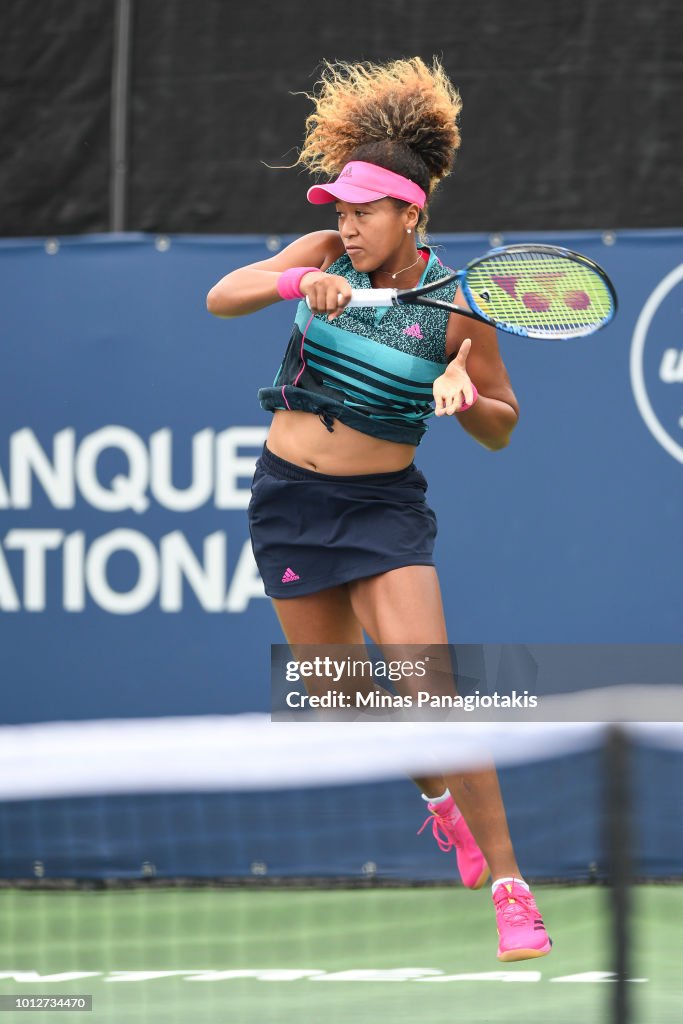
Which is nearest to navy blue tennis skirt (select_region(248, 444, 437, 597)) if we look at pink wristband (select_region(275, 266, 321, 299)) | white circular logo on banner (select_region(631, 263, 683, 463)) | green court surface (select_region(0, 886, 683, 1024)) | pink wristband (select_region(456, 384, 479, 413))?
pink wristband (select_region(456, 384, 479, 413))

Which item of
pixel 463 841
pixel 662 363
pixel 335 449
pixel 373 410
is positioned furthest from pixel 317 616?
pixel 662 363

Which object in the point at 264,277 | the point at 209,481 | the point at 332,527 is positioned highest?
the point at 209,481

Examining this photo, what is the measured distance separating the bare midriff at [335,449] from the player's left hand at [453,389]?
0.30 m

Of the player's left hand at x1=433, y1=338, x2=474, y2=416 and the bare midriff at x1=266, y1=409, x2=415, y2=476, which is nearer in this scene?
the player's left hand at x1=433, y1=338, x2=474, y2=416

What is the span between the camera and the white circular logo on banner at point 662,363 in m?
5.18

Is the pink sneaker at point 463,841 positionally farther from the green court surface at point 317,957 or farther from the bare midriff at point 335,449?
the bare midriff at point 335,449

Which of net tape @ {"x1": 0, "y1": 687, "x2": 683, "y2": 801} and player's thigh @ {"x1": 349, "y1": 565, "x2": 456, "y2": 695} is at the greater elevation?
player's thigh @ {"x1": 349, "y1": 565, "x2": 456, "y2": 695}

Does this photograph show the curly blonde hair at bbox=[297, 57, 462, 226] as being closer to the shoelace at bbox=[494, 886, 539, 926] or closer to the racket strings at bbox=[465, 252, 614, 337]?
the racket strings at bbox=[465, 252, 614, 337]

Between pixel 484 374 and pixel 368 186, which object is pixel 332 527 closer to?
pixel 484 374

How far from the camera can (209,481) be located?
A: 5273 mm

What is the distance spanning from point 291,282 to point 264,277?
13cm

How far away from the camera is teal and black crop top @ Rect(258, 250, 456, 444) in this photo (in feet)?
11.7

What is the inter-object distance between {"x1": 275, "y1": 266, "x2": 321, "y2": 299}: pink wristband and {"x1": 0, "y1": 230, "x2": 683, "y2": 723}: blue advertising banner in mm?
1868

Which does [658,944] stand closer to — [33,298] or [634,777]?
[634,777]
